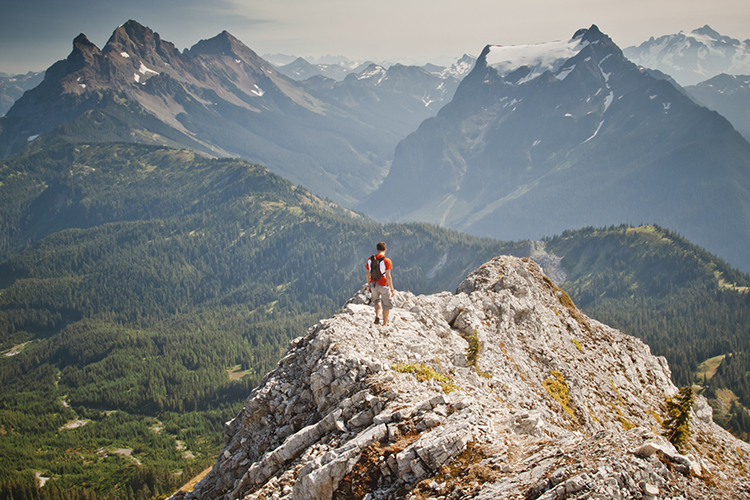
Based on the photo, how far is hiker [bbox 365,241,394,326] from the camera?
91.4ft

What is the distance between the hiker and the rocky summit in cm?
130

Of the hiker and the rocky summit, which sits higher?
the hiker

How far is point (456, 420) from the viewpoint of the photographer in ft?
65.9

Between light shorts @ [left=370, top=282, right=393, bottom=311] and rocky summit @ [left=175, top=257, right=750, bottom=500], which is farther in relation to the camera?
light shorts @ [left=370, top=282, right=393, bottom=311]

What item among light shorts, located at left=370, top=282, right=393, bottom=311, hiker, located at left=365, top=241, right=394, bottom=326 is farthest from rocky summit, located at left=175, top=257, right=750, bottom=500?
light shorts, located at left=370, top=282, right=393, bottom=311

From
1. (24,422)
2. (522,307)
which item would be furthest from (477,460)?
(24,422)

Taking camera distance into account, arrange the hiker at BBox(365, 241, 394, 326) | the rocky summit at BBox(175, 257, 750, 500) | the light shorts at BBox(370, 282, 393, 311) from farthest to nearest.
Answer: the light shorts at BBox(370, 282, 393, 311) → the hiker at BBox(365, 241, 394, 326) → the rocky summit at BBox(175, 257, 750, 500)

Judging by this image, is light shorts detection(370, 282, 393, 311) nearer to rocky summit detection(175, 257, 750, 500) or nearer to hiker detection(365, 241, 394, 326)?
hiker detection(365, 241, 394, 326)

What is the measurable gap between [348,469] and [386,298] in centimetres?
1164

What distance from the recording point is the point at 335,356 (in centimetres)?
2506

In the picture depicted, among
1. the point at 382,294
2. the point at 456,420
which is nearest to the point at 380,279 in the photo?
the point at 382,294

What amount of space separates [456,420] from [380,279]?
10.3 meters

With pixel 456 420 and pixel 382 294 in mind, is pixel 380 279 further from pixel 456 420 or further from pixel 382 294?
pixel 456 420

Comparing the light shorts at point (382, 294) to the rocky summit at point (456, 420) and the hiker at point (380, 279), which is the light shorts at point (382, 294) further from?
the rocky summit at point (456, 420)
